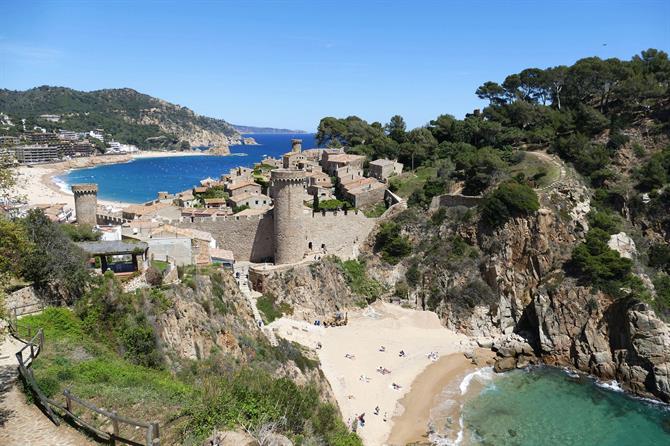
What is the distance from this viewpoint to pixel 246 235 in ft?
101

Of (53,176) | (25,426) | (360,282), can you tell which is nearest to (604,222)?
(360,282)

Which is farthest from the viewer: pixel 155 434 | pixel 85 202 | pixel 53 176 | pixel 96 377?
pixel 53 176

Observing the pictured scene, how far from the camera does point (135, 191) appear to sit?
77.6 metres

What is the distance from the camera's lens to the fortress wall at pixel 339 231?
32.4 m

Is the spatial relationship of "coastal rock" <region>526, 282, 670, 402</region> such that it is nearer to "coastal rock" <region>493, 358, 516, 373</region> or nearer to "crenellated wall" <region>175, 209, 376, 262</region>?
"coastal rock" <region>493, 358, 516, 373</region>

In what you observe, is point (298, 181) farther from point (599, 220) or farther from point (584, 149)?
point (584, 149)

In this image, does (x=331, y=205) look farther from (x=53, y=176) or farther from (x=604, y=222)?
(x=53, y=176)

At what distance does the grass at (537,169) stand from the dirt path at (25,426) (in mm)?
34777

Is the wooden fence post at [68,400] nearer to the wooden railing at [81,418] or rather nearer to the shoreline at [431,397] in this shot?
the wooden railing at [81,418]

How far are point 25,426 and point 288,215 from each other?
68.7ft

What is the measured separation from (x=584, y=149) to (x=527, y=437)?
27826mm

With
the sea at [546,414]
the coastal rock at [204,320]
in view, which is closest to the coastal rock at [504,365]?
the sea at [546,414]

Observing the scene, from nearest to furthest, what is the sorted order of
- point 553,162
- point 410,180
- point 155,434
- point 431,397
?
point 155,434 < point 431,397 < point 553,162 < point 410,180

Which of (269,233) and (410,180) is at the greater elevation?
(410,180)
